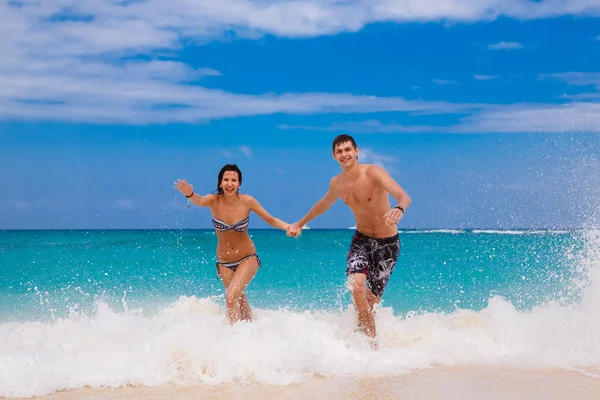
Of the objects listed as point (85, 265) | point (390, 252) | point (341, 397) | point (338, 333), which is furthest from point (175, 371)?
point (85, 265)

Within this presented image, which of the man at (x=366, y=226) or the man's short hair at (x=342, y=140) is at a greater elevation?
the man's short hair at (x=342, y=140)

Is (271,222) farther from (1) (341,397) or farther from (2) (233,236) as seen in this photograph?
(1) (341,397)

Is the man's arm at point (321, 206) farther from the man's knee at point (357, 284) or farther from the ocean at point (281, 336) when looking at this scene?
the ocean at point (281, 336)

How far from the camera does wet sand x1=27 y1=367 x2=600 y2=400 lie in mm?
4805

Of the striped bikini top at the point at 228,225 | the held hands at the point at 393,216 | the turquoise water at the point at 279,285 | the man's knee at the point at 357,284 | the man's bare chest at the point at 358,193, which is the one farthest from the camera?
the turquoise water at the point at 279,285

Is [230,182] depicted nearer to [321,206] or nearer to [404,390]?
[321,206]

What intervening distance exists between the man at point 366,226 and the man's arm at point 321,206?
0.39 ft

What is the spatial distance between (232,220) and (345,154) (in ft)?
4.90

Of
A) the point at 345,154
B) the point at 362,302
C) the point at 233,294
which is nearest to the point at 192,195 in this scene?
the point at 233,294

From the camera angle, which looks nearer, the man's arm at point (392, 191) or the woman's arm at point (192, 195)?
the man's arm at point (392, 191)

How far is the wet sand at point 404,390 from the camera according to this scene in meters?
4.80

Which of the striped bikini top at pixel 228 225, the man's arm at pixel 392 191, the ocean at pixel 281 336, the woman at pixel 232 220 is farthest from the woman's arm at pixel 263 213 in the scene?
the man's arm at pixel 392 191

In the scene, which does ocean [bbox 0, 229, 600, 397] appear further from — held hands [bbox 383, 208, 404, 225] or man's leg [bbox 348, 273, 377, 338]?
held hands [bbox 383, 208, 404, 225]

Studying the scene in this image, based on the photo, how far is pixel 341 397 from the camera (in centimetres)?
475
